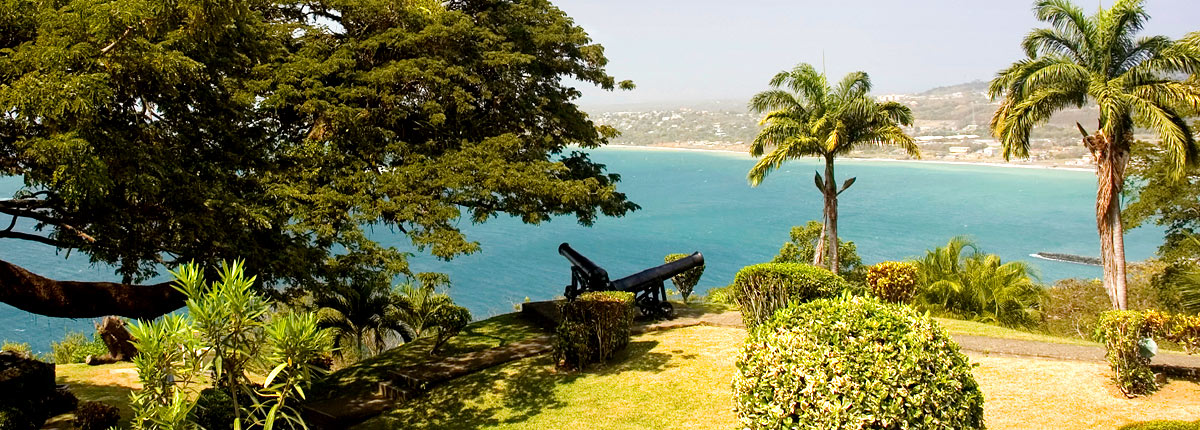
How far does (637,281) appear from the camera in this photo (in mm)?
11648

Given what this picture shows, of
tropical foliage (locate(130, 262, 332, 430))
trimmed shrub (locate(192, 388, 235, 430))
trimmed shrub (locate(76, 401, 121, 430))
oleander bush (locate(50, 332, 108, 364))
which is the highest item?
tropical foliage (locate(130, 262, 332, 430))

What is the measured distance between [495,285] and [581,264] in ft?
110

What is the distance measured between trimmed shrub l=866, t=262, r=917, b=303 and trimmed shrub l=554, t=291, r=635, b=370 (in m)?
5.08

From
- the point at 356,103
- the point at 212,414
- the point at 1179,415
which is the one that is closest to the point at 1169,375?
the point at 1179,415

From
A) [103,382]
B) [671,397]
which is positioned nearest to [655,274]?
[671,397]

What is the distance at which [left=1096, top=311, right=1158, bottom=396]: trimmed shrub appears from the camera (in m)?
7.47

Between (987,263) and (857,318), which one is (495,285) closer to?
(987,263)

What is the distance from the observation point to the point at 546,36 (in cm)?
1352

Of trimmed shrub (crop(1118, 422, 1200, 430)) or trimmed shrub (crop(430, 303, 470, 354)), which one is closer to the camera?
trimmed shrub (crop(1118, 422, 1200, 430))

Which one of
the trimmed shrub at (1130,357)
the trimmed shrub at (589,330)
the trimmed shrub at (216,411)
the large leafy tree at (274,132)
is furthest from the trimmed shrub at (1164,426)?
the trimmed shrub at (216,411)

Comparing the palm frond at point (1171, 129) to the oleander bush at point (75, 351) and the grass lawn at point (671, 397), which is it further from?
the oleander bush at point (75, 351)

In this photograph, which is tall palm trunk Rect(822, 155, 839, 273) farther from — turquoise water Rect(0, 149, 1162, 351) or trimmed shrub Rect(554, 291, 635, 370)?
turquoise water Rect(0, 149, 1162, 351)

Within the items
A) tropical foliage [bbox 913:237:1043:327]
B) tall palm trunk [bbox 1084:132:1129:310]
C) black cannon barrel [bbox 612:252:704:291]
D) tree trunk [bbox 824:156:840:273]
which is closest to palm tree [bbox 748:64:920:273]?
tree trunk [bbox 824:156:840:273]

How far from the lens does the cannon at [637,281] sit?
11289mm
